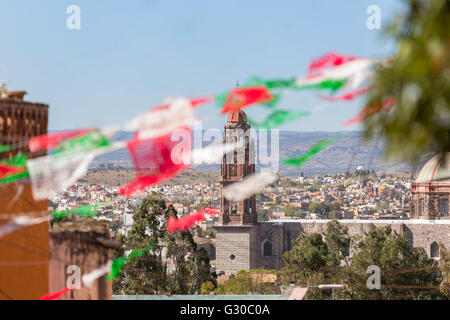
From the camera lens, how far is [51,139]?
34.4 ft

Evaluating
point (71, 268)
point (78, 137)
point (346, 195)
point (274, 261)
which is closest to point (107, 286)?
point (71, 268)

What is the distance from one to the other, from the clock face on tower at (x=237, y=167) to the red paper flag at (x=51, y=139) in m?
42.2

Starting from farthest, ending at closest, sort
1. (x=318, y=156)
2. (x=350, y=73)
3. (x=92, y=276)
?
(x=318, y=156) < (x=92, y=276) < (x=350, y=73)

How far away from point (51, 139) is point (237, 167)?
157ft

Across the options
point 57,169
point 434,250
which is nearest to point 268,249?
point 434,250

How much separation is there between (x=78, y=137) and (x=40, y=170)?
1257 mm

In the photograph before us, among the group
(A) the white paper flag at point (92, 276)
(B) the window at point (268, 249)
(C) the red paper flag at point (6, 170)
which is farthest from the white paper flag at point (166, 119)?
(B) the window at point (268, 249)

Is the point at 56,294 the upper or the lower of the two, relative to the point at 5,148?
lower

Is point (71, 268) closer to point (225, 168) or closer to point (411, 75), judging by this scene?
point (411, 75)

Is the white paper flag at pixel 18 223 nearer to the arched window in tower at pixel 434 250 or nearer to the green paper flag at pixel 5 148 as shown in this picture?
the green paper flag at pixel 5 148

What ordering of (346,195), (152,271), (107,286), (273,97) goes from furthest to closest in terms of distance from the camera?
(346,195)
(152,271)
(107,286)
(273,97)

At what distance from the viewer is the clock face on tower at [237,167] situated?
5547 centimetres

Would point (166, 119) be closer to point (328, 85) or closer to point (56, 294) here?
point (328, 85)

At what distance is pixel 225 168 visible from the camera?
58031mm
